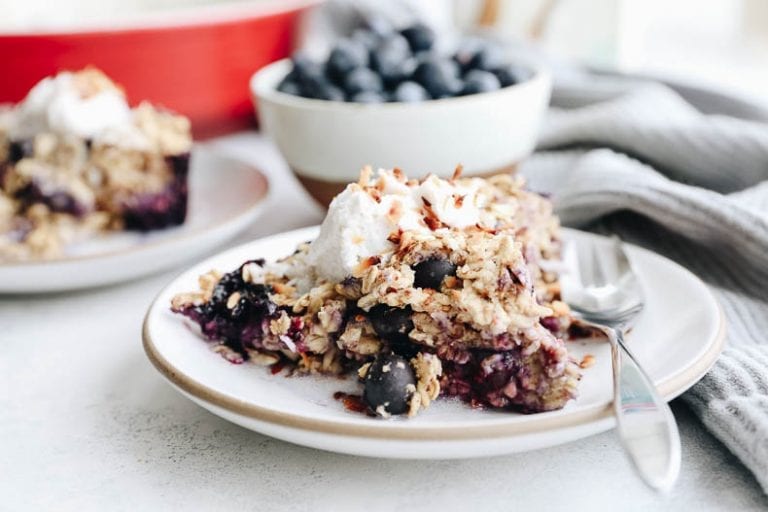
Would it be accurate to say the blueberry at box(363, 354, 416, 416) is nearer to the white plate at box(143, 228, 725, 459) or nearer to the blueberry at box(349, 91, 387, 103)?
the white plate at box(143, 228, 725, 459)

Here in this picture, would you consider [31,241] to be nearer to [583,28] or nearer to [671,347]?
[671,347]

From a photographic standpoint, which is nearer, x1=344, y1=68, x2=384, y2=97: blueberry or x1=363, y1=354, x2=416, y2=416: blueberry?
x1=363, y1=354, x2=416, y2=416: blueberry

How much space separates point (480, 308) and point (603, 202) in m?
0.58

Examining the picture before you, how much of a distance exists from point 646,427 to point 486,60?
2.91 feet

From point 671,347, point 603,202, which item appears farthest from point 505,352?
point 603,202

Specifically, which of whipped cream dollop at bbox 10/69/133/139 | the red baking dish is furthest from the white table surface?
the red baking dish

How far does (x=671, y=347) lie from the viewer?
100cm

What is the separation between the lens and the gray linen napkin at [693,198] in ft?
3.09

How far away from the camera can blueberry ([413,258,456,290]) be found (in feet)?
3.05

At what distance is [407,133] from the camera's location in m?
1.41

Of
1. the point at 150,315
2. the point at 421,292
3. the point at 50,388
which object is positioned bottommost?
the point at 50,388

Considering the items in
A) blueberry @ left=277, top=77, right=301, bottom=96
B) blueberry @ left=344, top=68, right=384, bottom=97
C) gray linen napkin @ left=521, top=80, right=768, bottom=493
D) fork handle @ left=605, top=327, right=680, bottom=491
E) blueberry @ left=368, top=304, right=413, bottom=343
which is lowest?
gray linen napkin @ left=521, top=80, right=768, bottom=493

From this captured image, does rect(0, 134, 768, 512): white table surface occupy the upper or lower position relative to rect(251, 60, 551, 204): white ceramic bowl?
lower

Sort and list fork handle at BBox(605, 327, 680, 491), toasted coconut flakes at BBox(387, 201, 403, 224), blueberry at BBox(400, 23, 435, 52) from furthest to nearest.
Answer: blueberry at BBox(400, 23, 435, 52), toasted coconut flakes at BBox(387, 201, 403, 224), fork handle at BBox(605, 327, 680, 491)
